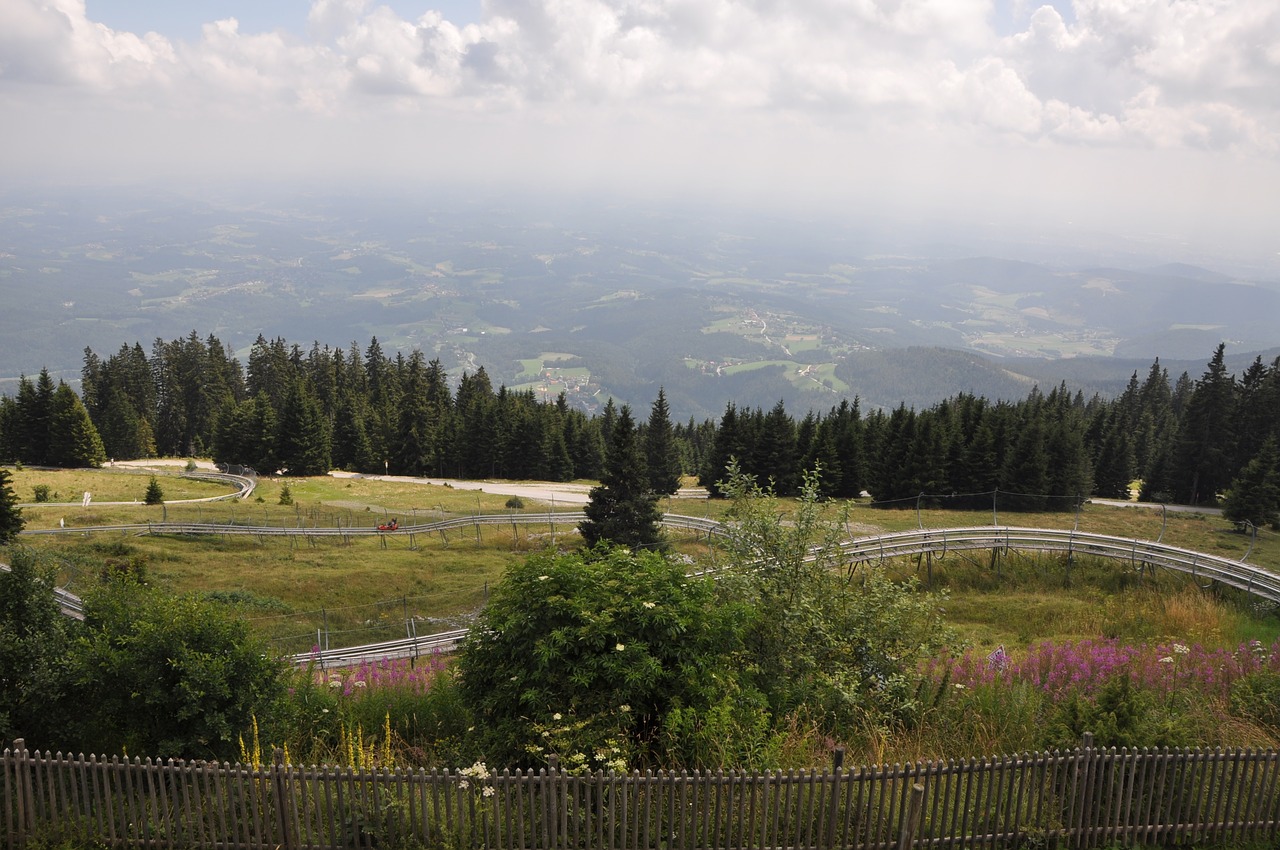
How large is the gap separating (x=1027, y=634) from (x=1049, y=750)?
1571 centimetres

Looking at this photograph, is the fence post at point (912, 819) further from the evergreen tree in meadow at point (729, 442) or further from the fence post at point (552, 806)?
the evergreen tree in meadow at point (729, 442)

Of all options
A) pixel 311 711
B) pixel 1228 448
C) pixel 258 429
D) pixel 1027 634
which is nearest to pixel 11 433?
pixel 258 429

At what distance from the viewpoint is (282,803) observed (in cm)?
909

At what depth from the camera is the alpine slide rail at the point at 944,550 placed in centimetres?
2322

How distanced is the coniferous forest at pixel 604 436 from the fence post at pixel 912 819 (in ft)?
94.4

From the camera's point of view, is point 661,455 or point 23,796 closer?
point 23,796

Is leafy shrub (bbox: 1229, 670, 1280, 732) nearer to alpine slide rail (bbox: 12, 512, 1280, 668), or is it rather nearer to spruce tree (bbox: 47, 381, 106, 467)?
alpine slide rail (bbox: 12, 512, 1280, 668)

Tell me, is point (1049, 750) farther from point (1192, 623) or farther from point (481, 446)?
point (481, 446)

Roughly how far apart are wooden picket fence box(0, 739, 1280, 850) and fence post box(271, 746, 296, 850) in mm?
18

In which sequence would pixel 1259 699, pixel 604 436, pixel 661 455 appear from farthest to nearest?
pixel 604 436 < pixel 661 455 < pixel 1259 699

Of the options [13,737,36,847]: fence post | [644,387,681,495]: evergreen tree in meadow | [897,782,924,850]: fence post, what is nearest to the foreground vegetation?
[13,737,36,847]: fence post

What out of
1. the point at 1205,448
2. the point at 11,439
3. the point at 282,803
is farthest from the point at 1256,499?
the point at 11,439

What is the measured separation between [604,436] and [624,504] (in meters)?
67.6

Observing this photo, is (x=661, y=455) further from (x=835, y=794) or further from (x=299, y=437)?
(x=835, y=794)
